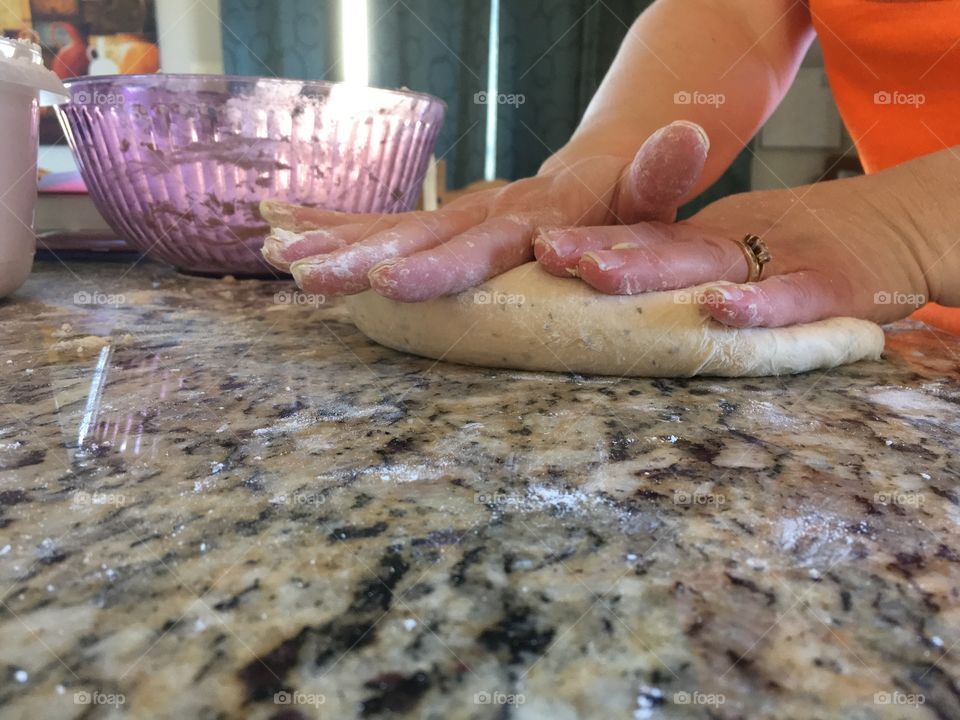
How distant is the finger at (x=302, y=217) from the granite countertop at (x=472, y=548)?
23 cm

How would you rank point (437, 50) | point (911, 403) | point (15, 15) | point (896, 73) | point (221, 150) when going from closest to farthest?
1. point (911, 403)
2. point (896, 73)
3. point (221, 150)
4. point (15, 15)
5. point (437, 50)

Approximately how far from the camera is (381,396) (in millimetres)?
634

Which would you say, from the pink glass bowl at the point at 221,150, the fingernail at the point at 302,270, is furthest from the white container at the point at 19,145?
the fingernail at the point at 302,270

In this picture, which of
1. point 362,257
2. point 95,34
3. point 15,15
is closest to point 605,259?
point 362,257

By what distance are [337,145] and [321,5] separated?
1920 millimetres

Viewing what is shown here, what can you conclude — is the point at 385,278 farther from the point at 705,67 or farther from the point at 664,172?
the point at 705,67

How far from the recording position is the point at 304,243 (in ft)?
2.45

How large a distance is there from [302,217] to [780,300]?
54cm

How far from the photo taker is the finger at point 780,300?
0.66m

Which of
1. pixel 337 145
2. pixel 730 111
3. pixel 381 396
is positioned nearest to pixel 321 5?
pixel 337 145

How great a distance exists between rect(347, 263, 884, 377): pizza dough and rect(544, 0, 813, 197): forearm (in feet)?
1.21

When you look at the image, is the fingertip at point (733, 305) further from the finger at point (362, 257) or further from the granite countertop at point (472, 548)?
the finger at point (362, 257)

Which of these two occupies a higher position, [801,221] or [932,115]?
[932,115]

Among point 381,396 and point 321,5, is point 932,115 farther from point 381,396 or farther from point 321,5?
point 321,5
